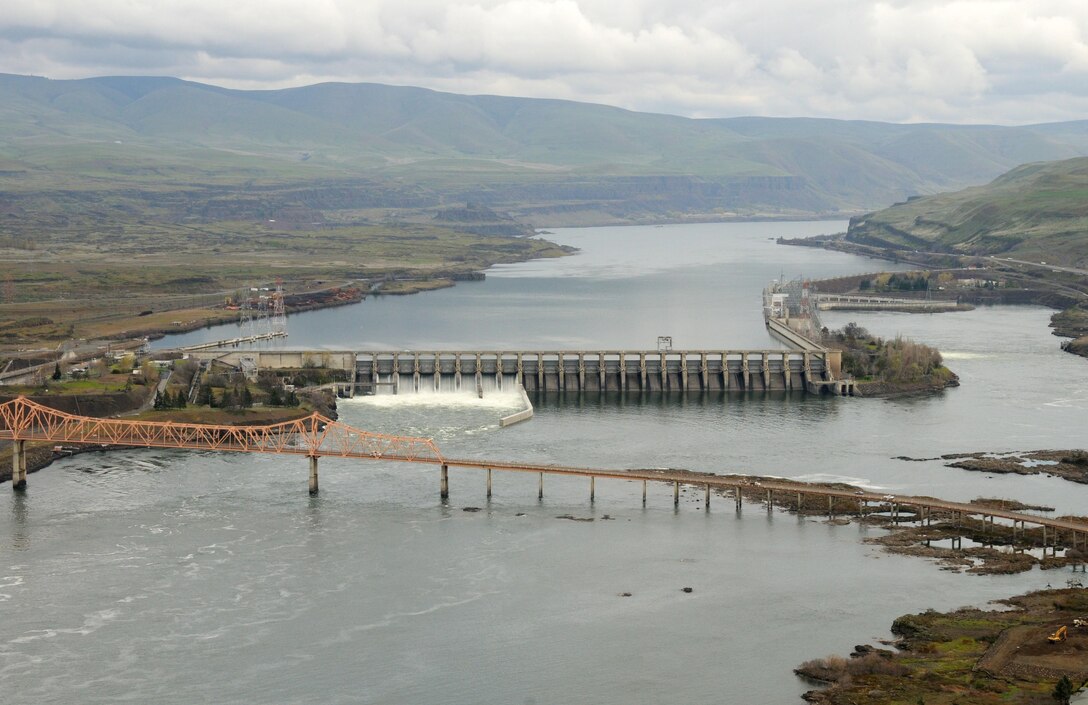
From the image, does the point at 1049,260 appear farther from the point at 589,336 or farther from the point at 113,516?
the point at 113,516

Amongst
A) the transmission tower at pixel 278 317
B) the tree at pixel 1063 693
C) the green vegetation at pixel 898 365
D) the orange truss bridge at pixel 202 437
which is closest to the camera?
the tree at pixel 1063 693

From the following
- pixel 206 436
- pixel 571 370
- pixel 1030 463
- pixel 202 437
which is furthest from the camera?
pixel 571 370

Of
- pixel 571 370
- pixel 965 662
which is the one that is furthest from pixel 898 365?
pixel 965 662

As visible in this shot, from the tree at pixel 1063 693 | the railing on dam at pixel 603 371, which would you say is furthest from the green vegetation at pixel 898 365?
the tree at pixel 1063 693

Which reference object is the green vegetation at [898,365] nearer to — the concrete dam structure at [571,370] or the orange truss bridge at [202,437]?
the concrete dam structure at [571,370]

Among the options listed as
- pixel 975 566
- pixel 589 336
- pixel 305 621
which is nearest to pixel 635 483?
pixel 975 566

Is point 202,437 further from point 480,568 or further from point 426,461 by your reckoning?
point 480,568

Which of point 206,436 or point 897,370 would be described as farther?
point 897,370
